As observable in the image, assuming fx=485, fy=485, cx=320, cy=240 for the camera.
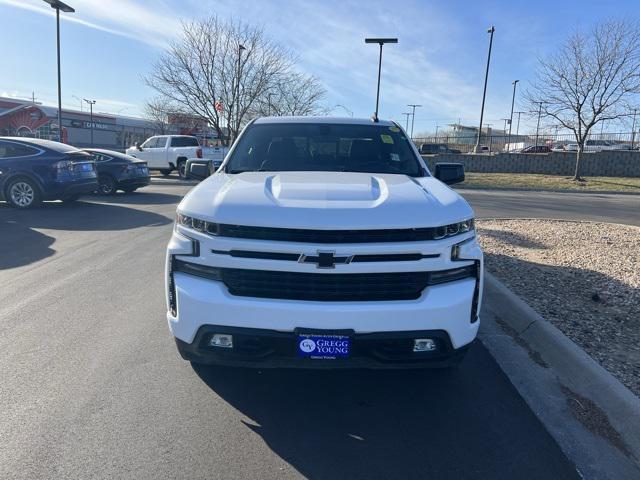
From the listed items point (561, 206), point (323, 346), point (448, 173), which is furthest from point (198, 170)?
point (561, 206)

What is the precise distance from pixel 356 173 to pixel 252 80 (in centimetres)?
2546

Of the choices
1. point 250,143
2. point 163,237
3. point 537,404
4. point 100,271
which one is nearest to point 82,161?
point 163,237

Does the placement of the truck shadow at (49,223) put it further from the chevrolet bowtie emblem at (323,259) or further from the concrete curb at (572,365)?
the concrete curb at (572,365)

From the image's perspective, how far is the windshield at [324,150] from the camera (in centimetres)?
428

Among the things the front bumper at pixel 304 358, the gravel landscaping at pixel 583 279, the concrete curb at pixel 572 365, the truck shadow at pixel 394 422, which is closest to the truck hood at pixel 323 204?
the front bumper at pixel 304 358

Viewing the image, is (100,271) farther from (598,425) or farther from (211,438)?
(598,425)

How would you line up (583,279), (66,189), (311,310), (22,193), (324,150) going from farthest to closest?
(66,189) < (22,193) < (583,279) < (324,150) < (311,310)

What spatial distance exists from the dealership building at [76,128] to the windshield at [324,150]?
3765 cm

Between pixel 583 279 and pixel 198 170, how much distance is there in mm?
4632

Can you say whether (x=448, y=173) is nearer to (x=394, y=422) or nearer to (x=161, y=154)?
(x=394, y=422)

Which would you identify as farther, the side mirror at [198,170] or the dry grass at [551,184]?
the dry grass at [551,184]

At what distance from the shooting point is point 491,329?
4.52 m

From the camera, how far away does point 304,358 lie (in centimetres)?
283

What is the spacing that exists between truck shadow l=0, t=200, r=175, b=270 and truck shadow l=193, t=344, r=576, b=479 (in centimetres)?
497
